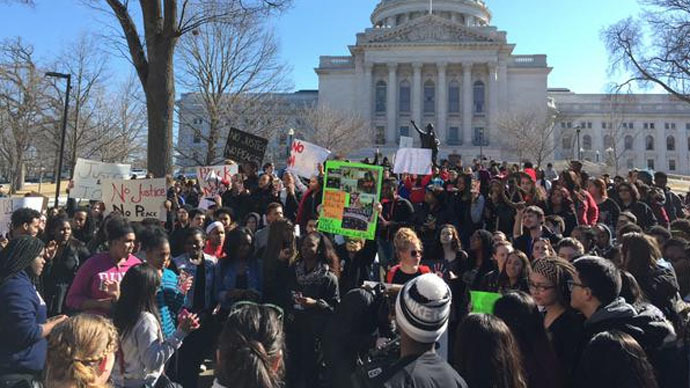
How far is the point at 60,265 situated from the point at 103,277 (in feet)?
6.99

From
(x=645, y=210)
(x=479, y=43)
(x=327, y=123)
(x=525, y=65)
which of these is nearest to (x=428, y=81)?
(x=479, y=43)

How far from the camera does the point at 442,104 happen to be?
7044cm

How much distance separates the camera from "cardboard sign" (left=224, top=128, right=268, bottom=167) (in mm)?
11218

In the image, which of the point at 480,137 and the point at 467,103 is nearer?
the point at 480,137

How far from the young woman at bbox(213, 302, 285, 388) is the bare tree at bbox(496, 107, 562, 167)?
166ft

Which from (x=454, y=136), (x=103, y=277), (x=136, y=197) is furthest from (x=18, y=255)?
(x=454, y=136)

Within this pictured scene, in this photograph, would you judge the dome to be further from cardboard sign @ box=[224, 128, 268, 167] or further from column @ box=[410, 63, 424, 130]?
cardboard sign @ box=[224, 128, 268, 167]

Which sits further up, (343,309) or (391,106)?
(391,106)

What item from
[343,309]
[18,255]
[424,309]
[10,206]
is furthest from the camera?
[10,206]

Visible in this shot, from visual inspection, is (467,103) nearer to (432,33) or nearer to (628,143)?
(432,33)

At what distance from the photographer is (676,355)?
3.10 metres

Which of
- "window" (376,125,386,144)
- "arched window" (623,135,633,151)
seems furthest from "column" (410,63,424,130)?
"arched window" (623,135,633,151)

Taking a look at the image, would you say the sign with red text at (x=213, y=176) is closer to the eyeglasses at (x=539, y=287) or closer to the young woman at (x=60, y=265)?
the young woman at (x=60, y=265)

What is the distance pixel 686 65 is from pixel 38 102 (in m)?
34.2
